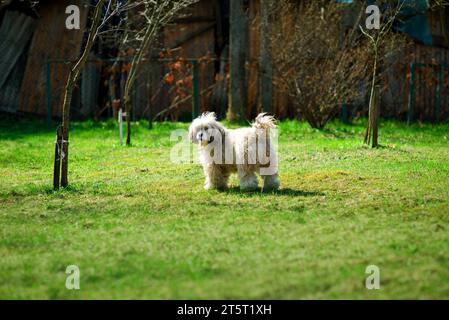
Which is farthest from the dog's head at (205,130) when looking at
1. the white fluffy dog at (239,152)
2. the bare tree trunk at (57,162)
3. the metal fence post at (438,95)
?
the metal fence post at (438,95)

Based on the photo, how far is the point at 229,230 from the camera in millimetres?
7469

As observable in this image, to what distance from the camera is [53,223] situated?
808 centimetres

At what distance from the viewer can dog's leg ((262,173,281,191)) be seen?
964 cm

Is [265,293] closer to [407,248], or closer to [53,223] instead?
[407,248]

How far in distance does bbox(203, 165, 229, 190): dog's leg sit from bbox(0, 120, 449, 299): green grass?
255 millimetres

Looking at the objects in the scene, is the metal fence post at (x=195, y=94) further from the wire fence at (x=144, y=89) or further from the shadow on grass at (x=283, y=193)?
the shadow on grass at (x=283, y=193)

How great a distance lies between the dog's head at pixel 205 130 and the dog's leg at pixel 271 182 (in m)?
0.84

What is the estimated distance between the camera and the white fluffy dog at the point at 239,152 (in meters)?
9.42

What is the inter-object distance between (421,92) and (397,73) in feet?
2.72

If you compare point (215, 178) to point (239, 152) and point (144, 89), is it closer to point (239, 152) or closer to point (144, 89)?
point (239, 152)

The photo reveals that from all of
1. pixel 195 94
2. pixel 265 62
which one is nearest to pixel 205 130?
pixel 195 94

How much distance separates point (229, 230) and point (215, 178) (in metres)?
2.44

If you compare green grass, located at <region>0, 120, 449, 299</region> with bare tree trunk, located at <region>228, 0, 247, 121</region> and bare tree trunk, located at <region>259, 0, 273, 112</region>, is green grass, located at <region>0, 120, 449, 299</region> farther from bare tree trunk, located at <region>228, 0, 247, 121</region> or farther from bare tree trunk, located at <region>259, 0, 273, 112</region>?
bare tree trunk, located at <region>259, 0, 273, 112</region>
